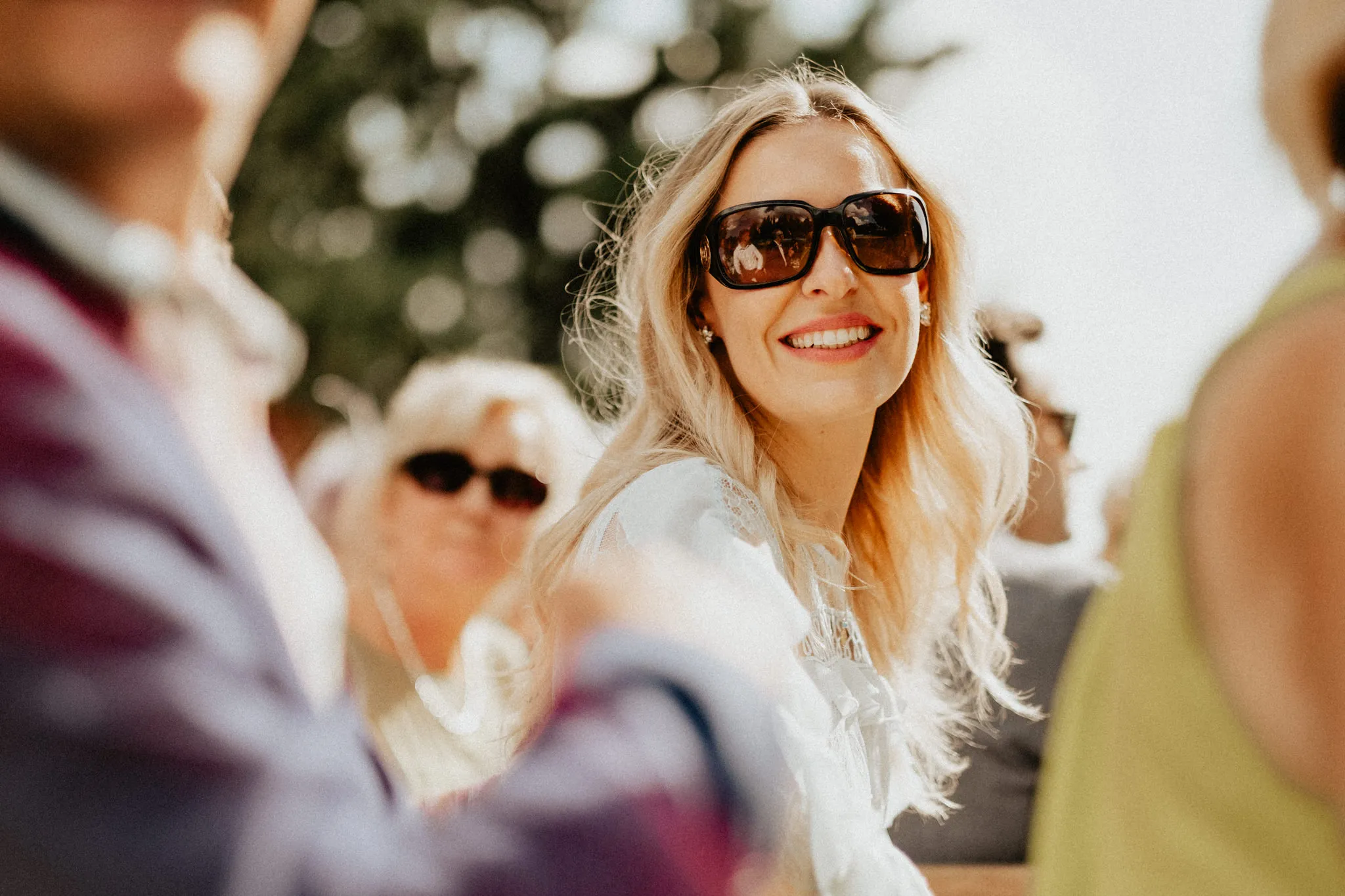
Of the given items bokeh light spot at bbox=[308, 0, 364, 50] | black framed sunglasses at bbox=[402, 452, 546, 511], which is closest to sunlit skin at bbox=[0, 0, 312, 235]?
black framed sunglasses at bbox=[402, 452, 546, 511]

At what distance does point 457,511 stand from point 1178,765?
9.23 ft

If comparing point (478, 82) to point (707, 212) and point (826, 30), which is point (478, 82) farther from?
point (707, 212)

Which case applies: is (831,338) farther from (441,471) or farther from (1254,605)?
(441,471)

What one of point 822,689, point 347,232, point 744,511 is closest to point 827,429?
point 744,511

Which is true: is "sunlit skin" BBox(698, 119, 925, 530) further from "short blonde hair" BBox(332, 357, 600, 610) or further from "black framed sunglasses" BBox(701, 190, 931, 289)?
"short blonde hair" BBox(332, 357, 600, 610)

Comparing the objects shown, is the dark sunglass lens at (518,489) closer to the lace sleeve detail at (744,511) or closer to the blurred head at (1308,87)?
the lace sleeve detail at (744,511)

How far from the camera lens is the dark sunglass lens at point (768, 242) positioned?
2139 millimetres

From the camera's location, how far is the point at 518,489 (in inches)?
143

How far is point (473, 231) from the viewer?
1418cm

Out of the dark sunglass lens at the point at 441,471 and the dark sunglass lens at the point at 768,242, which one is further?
the dark sunglass lens at the point at 441,471

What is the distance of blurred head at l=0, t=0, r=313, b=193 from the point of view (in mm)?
574

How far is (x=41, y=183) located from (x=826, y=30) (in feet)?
46.2

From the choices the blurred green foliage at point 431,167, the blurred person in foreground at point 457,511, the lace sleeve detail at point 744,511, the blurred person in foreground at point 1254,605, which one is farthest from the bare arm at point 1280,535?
the blurred green foliage at point 431,167

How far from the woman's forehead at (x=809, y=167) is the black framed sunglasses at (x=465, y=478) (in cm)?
152
